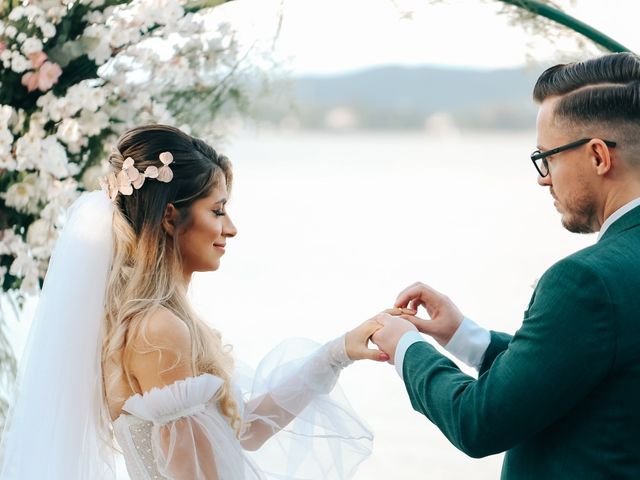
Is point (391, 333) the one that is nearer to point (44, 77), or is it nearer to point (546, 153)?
point (546, 153)

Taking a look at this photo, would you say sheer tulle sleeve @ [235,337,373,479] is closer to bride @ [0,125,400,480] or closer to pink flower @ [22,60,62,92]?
bride @ [0,125,400,480]

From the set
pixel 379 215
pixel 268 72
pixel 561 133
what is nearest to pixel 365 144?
pixel 379 215

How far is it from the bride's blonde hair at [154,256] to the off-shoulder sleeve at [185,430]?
0.18 ft

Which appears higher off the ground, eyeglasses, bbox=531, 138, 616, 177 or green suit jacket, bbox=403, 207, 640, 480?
eyeglasses, bbox=531, 138, 616, 177

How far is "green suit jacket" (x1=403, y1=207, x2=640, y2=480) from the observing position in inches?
58.4

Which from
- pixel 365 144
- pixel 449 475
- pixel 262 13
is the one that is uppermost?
pixel 262 13

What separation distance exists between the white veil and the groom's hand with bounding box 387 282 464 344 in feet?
2.38

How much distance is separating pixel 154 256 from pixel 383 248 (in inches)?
375

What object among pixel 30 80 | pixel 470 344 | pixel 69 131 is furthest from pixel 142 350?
pixel 30 80

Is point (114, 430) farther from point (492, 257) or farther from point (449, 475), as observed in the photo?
point (492, 257)

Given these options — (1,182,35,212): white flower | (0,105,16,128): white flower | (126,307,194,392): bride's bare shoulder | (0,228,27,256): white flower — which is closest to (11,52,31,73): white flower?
(0,105,16,128): white flower

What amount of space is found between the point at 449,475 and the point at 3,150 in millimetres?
4242

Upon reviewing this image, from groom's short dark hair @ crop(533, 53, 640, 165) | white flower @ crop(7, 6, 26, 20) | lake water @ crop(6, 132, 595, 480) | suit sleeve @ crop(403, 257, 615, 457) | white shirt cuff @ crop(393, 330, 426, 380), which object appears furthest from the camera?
lake water @ crop(6, 132, 595, 480)

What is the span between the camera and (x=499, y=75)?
585 inches
